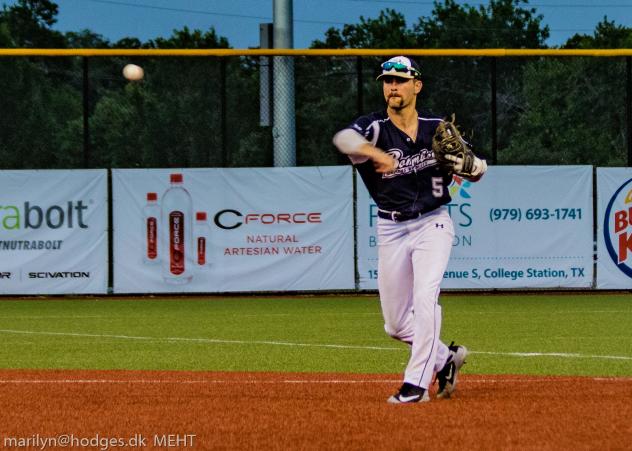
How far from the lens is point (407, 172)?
7.61 meters

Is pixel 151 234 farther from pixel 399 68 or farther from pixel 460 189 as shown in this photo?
pixel 399 68

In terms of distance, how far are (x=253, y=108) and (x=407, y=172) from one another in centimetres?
3256

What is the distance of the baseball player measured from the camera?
7461 mm

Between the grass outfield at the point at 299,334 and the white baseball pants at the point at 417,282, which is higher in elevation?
the white baseball pants at the point at 417,282

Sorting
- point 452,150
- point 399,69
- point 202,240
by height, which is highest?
Result: point 399,69

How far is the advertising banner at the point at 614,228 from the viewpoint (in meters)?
19.2

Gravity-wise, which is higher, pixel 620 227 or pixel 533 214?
pixel 533 214

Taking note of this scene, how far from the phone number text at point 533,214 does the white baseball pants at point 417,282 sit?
37.7 ft

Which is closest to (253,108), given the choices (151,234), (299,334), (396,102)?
(151,234)

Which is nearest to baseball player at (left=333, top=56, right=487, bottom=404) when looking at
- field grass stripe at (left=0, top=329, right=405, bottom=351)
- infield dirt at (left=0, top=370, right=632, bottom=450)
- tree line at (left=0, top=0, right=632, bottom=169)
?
infield dirt at (left=0, top=370, right=632, bottom=450)

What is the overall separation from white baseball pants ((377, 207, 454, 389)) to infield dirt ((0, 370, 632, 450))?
28 centimetres

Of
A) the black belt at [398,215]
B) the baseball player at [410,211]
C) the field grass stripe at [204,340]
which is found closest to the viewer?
the baseball player at [410,211]

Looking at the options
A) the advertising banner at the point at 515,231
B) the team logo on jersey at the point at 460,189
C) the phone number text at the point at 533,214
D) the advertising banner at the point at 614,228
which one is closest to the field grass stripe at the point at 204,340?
the advertising banner at the point at 515,231

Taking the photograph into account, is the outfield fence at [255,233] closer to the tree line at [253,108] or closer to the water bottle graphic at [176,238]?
the water bottle graphic at [176,238]
